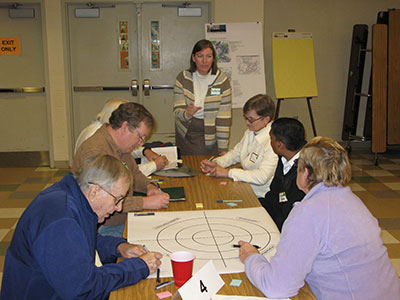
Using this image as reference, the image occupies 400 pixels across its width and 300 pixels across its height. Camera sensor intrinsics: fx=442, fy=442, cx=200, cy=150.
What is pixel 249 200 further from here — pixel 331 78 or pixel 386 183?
pixel 331 78

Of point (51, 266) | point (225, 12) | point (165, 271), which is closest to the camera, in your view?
point (51, 266)

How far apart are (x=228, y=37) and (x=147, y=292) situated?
4.85m

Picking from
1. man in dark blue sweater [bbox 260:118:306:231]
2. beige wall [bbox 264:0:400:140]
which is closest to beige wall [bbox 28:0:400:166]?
beige wall [bbox 264:0:400:140]

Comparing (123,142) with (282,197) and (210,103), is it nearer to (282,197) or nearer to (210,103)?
(282,197)

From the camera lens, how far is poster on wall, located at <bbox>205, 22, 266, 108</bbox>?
5969 millimetres

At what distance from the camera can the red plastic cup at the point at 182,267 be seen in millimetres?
1612

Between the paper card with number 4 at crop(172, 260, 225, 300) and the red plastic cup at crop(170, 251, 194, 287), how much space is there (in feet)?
0.24

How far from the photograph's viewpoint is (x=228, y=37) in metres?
5.98

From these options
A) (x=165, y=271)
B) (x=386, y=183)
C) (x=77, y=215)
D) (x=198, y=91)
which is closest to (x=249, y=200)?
(x=165, y=271)

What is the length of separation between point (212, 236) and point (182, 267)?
19.2 inches

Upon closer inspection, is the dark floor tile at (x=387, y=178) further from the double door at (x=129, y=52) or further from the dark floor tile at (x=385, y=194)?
the double door at (x=129, y=52)

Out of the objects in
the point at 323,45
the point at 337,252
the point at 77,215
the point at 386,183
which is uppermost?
the point at 323,45

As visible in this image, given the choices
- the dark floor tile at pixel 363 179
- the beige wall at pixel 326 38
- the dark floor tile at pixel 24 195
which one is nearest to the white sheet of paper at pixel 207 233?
the dark floor tile at pixel 24 195

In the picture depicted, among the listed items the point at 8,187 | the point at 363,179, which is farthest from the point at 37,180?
the point at 363,179
